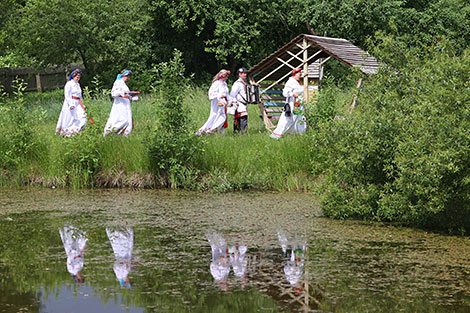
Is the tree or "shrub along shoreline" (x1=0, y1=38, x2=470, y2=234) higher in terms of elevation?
the tree

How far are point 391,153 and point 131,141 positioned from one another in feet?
18.5

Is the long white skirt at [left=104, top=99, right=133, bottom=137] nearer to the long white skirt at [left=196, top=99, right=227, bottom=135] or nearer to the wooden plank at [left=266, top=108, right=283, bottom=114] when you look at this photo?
the long white skirt at [left=196, top=99, right=227, bottom=135]

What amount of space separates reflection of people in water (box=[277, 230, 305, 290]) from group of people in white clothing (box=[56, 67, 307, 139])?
22.7ft

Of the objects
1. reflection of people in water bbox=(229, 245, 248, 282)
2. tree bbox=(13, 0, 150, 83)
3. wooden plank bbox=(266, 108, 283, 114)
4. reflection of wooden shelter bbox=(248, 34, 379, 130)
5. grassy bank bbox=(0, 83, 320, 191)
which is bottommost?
reflection of people in water bbox=(229, 245, 248, 282)

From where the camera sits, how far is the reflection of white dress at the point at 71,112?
16.2 m

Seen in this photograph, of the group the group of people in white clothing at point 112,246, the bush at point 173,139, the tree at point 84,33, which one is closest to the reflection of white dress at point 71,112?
the bush at point 173,139

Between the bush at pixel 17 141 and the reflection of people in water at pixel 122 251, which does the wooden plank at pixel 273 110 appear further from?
the reflection of people in water at pixel 122 251

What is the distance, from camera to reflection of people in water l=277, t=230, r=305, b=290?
22.1 ft

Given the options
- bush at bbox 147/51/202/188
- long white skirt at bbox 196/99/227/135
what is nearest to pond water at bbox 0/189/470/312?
bush at bbox 147/51/202/188

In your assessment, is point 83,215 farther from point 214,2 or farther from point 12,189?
point 214,2

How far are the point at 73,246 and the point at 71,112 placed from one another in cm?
867

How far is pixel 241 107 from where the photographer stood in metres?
16.7

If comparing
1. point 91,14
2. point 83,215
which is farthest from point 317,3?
point 83,215

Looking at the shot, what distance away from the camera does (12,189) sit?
12781mm
